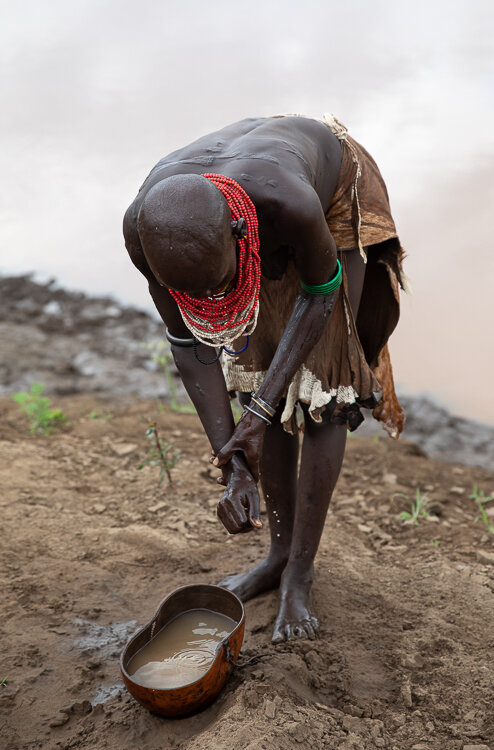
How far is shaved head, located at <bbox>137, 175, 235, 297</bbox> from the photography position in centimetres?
168

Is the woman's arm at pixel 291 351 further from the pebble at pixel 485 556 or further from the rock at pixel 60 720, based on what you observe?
the pebble at pixel 485 556

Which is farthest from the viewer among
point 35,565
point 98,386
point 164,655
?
point 98,386

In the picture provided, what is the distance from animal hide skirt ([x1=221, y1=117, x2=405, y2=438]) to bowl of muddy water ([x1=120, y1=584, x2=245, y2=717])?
64 cm

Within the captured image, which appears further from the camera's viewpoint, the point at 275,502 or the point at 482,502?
the point at 482,502

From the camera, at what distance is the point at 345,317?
2.26 metres

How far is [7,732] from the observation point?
2.00 metres

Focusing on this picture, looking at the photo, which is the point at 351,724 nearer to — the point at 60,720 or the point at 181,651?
the point at 181,651

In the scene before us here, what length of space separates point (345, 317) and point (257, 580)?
3.36 feet

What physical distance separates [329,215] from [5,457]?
2.35m

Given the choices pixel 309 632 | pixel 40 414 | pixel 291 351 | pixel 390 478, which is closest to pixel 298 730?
pixel 309 632

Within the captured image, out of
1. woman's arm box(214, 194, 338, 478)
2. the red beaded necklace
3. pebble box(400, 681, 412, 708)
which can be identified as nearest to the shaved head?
the red beaded necklace

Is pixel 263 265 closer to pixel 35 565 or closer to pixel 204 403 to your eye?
pixel 204 403

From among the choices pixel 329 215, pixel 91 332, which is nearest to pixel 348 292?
pixel 329 215

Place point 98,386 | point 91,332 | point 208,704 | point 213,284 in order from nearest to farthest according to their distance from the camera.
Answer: point 213,284, point 208,704, point 98,386, point 91,332
